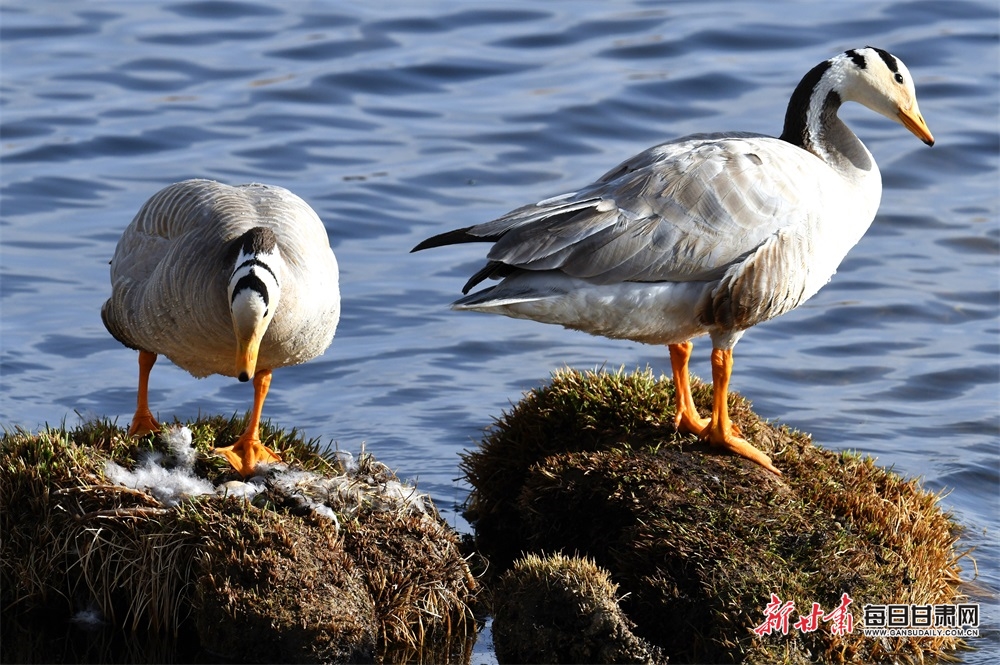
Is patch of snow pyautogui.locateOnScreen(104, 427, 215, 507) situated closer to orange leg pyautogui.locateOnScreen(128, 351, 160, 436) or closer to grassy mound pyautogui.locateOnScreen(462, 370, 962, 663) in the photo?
orange leg pyautogui.locateOnScreen(128, 351, 160, 436)

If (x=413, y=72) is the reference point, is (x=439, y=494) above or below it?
below

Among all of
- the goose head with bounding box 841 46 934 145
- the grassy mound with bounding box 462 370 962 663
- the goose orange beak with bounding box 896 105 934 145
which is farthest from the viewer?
the goose orange beak with bounding box 896 105 934 145

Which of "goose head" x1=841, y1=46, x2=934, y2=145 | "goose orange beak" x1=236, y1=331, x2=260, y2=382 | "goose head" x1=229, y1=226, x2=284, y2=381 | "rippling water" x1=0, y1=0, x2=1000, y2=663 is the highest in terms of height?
"goose head" x1=841, y1=46, x2=934, y2=145

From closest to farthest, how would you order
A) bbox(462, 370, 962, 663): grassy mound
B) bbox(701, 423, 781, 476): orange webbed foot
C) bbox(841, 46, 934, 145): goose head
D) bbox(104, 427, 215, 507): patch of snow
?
bbox(462, 370, 962, 663): grassy mound < bbox(104, 427, 215, 507): patch of snow < bbox(701, 423, 781, 476): orange webbed foot < bbox(841, 46, 934, 145): goose head

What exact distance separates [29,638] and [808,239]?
468 centimetres

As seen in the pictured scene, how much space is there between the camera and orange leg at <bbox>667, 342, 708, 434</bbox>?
742 cm

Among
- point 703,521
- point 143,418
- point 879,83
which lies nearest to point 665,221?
point 703,521

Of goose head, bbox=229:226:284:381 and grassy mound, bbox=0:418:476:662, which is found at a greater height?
goose head, bbox=229:226:284:381

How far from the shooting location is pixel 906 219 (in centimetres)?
1473

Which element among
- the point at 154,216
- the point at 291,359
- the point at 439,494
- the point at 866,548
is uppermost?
the point at 154,216

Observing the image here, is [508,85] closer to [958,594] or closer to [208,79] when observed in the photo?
[208,79]

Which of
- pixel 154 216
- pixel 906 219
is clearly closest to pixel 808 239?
pixel 154 216

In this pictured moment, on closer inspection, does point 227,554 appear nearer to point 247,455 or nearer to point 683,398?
point 247,455

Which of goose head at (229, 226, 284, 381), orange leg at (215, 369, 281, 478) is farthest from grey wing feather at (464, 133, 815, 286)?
orange leg at (215, 369, 281, 478)
